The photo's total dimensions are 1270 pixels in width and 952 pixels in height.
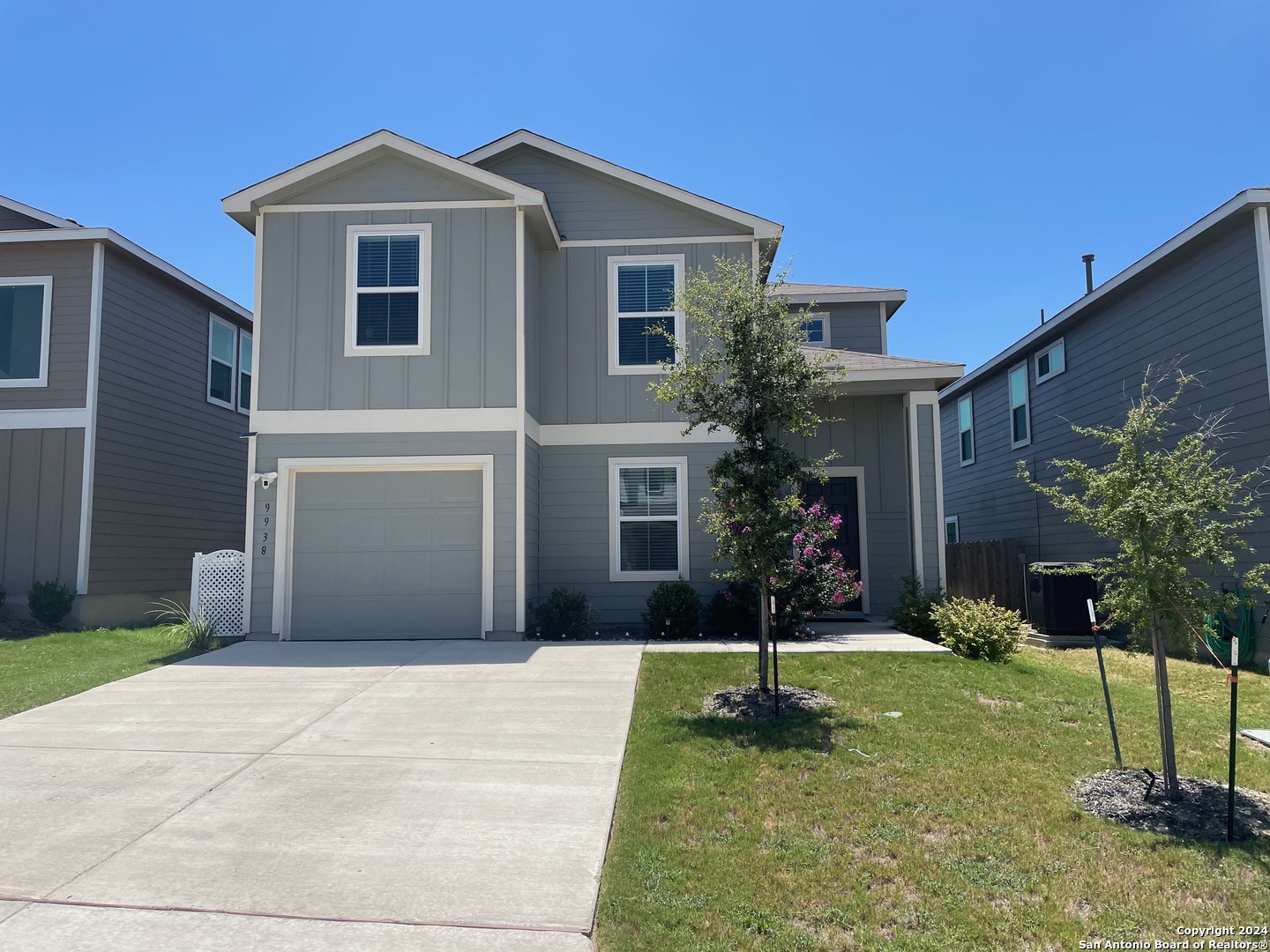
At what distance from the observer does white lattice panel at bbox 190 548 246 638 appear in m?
10.5

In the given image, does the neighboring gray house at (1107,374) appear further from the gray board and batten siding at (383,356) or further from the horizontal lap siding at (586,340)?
the gray board and batten siding at (383,356)

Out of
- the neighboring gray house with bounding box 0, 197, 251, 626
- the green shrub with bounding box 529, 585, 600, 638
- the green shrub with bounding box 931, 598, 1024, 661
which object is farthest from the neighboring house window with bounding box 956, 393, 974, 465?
the neighboring gray house with bounding box 0, 197, 251, 626

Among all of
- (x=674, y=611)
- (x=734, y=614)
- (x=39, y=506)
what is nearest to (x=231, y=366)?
(x=39, y=506)

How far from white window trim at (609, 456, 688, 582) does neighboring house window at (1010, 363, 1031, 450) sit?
8.43m

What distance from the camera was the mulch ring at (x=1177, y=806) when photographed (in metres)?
4.35

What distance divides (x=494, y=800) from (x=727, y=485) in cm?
334

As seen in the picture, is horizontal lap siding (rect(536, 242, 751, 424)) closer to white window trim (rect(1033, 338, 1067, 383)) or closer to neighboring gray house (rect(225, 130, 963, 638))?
neighboring gray house (rect(225, 130, 963, 638))

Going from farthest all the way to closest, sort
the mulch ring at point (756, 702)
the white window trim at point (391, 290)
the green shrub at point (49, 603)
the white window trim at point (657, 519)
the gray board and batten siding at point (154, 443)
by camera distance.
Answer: the gray board and batten siding at point (154, 443) → the green shrub at point (49, 603) → the white window trim at point (657, 519) → the white window trim at point (391, 290) → the mulch ring at point (756, 702)

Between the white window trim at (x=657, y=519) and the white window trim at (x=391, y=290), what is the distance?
2.97m

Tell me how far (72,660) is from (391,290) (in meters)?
5.50

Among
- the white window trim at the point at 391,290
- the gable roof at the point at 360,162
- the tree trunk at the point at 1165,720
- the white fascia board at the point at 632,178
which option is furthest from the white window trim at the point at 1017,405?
the tree trunk at the point at 1165,720

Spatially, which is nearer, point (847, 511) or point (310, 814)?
point (310, 814)

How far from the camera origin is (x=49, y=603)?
1175 cm

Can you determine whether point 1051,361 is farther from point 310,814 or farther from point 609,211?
point 310,814
